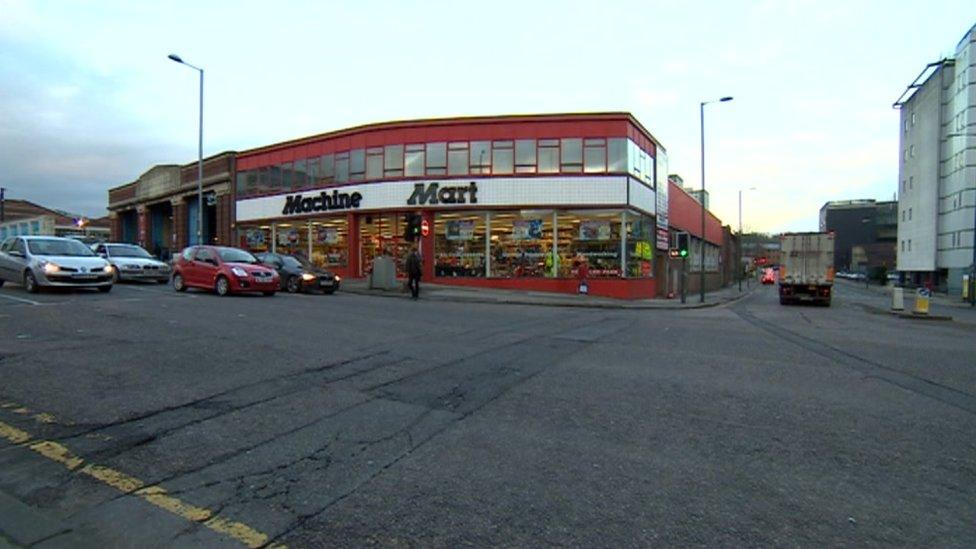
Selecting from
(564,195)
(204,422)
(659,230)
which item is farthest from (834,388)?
(659,230)

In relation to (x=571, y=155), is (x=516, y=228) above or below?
below

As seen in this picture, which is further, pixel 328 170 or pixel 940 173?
pixel 940 173

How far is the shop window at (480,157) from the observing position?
2791 centimetres

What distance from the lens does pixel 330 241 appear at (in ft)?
108

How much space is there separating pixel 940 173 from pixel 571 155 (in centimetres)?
4135

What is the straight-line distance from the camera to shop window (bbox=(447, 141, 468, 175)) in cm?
2828

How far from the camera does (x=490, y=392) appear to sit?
21.6 ft

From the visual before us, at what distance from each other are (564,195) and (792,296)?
12.4 m

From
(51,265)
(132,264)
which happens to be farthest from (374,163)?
(51,265)

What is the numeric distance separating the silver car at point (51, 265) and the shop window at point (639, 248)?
799 inches

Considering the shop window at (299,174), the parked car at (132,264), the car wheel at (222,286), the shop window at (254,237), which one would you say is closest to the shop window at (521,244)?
the shop window at (299,174)

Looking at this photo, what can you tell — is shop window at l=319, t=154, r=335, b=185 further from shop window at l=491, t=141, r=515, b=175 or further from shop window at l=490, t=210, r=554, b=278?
shop window at l=490, t=210, r=554, b=278

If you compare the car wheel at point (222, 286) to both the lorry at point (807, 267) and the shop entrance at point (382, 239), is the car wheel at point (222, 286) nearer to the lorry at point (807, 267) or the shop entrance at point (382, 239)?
the shop entrance at point (382, 239)

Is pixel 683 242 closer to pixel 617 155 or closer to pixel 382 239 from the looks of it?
pixel 617 155
